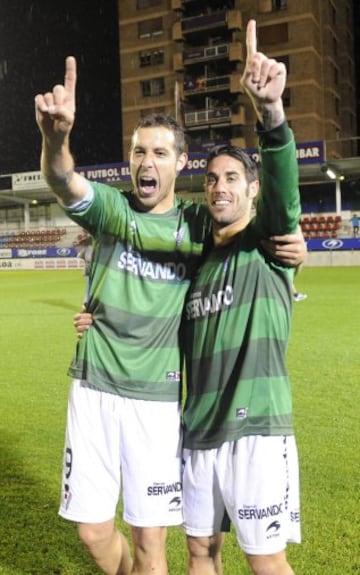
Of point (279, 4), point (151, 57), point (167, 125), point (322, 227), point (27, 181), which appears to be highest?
point (279, 4)

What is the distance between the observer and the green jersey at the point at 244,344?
8.02 feet

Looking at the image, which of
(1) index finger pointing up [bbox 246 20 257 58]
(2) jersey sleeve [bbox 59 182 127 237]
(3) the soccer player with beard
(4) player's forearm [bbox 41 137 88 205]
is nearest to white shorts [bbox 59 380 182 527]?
(3) the soccer player with beard

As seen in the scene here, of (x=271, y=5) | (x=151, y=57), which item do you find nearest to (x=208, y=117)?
(x=151, y=57)

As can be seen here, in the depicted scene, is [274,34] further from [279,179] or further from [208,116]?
[279,179]

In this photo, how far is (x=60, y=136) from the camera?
8.25 feet

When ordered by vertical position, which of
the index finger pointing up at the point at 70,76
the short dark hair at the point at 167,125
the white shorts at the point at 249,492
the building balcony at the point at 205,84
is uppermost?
the building balcony at the point at 205,84

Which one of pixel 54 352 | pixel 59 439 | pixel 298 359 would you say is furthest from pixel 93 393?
pixel 54 352

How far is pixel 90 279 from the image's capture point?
2.85m

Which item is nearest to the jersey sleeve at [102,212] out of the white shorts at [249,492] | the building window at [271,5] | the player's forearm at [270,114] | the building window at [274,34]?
the player's forearm at [270,114]

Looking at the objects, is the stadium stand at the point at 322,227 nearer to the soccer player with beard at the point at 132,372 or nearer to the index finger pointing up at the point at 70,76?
the soccer player with beard at the point at 132,372

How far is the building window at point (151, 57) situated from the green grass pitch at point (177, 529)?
4573 cm

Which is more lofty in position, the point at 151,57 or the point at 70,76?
the point at 151,57

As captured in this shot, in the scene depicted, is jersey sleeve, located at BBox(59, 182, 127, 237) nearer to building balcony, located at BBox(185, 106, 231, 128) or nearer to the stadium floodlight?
the stadium floodlight

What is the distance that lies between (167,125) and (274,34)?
1958 inches
